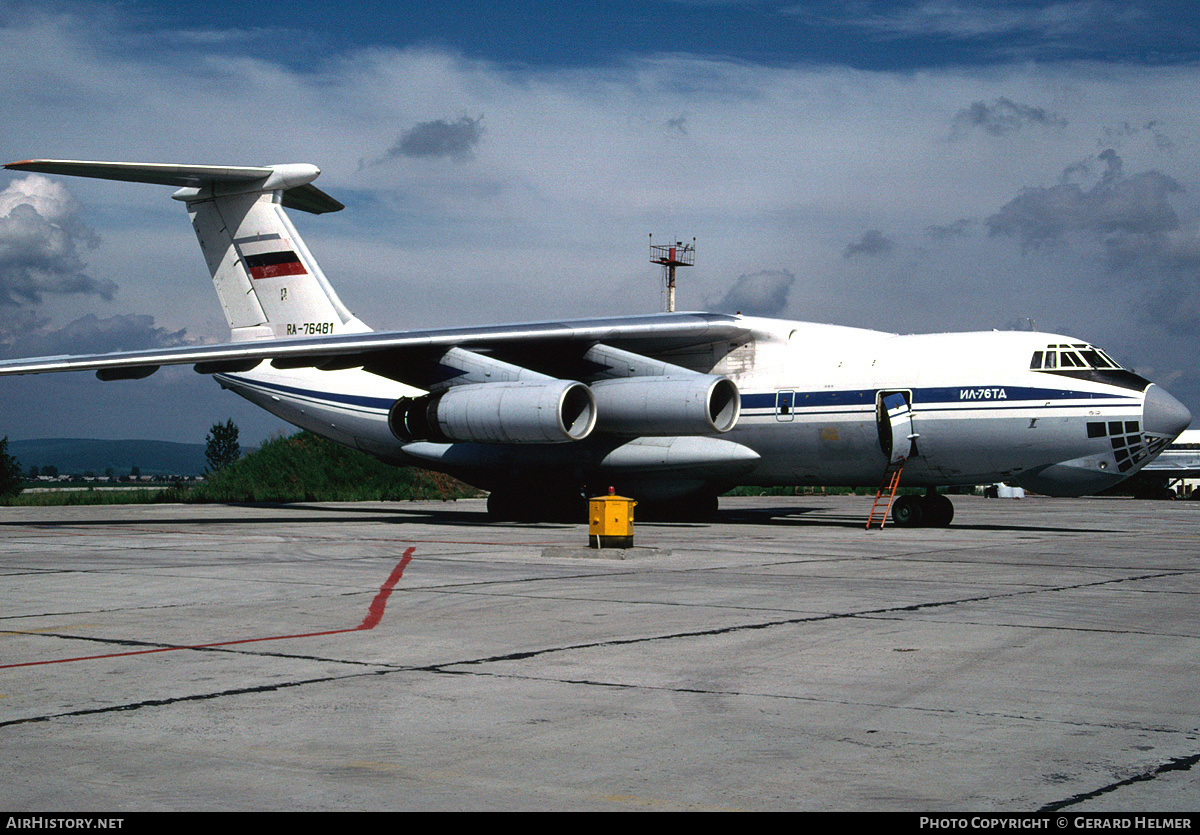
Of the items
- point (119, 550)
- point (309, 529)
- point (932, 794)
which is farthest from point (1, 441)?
point (932, 794)

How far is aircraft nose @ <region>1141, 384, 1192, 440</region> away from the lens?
16047mm

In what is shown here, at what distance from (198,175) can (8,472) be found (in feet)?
65.9

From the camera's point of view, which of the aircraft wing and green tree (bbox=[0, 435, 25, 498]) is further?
green tree (bbox=[0, 435, 25, 498])

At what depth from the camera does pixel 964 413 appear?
16.9 metres

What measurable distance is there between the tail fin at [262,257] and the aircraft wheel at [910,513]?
10.5 meters

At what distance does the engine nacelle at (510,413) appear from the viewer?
688 inches

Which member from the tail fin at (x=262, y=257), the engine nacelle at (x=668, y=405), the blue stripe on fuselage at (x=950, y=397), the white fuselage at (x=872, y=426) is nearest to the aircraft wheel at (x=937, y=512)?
the white fuselage at (x=872, y=426)

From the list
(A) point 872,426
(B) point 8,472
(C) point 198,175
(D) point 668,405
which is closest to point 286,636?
(D) point 668,405

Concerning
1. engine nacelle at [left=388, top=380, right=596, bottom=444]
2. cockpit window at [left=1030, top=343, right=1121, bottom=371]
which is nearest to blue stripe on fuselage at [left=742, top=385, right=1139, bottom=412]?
cockpit window at [left=1030, top=343, right=1121, bottom=371]

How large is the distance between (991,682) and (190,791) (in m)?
3.75

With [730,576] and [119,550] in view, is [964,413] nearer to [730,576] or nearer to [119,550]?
[730,576]

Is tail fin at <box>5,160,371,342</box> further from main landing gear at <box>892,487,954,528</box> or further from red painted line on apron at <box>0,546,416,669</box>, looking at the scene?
red painted line on apron at <box>0,546,416,669</box>

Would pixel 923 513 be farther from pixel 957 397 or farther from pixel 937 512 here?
pixel 957 397

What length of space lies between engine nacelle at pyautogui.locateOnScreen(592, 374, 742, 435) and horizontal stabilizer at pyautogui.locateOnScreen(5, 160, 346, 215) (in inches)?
305
